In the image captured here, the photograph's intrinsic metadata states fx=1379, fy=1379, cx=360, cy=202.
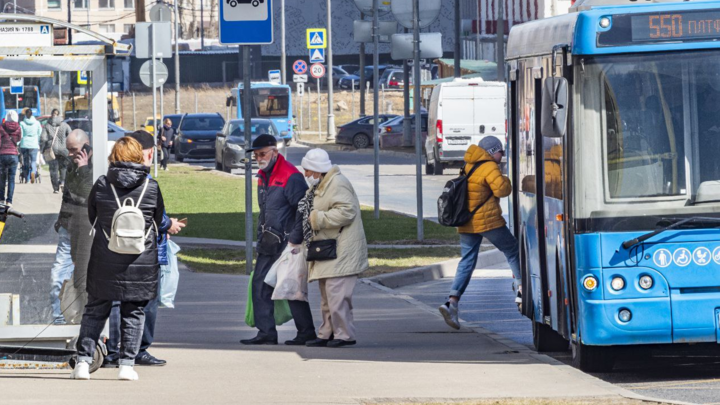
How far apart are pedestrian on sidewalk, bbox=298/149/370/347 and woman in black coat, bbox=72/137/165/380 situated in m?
1.79

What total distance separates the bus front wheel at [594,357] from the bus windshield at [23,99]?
425 centimetres

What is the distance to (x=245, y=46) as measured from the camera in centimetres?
1318

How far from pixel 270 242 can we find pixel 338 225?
57 centimetres

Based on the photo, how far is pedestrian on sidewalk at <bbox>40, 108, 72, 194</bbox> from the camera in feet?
31.1

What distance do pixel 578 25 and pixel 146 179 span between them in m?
2.86

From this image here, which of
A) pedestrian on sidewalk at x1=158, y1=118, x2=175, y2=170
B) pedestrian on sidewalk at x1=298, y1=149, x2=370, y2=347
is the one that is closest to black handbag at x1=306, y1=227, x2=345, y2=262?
pedestrian on sidewalk at x1=298, y1=149, x2=370, y2=347

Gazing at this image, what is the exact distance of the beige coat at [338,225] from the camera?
10.1m

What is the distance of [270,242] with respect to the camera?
10.4m

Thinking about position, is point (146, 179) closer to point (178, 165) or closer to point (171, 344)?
point (171, 344)

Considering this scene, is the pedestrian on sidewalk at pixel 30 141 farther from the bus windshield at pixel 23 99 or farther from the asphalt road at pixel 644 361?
the asphalt road at pixel 644 361

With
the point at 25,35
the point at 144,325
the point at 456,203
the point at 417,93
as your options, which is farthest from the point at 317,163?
the point at 417,93

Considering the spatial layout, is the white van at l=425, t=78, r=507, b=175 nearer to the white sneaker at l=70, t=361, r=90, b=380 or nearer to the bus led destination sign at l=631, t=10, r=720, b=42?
the bus led destination sign at l=631, t=10, r=720, b=42

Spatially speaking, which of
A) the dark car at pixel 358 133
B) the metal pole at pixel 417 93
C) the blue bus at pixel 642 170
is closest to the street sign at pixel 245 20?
the metal pole at pixel 417 93

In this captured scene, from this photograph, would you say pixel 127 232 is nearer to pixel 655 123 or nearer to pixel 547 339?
pixel 655 123
